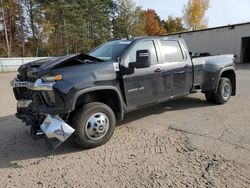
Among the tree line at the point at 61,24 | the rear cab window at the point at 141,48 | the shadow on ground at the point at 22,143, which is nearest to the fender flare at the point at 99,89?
the rear cab window at the point at 141,48

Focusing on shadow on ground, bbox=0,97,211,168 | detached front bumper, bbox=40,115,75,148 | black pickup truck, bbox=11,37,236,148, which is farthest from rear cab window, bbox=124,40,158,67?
detached front bumper, bbox=40,115,75,148

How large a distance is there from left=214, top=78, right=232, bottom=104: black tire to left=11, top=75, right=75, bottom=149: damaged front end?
453 cm

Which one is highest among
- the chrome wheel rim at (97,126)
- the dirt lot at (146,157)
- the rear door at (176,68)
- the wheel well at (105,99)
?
the rear door at (176,68)

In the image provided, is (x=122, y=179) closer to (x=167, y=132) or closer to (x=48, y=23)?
(x=167, y=132)

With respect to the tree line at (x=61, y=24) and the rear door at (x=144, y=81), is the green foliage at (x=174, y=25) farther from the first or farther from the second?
the rear door at (x=144, y=81)

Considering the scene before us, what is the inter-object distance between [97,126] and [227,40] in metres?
23.4

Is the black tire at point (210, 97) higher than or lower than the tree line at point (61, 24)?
lower

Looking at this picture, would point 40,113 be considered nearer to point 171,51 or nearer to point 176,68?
point 176,68

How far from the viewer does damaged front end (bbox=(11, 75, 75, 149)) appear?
158 inches

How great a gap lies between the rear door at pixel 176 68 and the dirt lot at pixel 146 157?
694mm

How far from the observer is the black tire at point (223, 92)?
706 centimetres

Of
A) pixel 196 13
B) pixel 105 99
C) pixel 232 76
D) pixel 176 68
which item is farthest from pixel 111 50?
pixel 196 13

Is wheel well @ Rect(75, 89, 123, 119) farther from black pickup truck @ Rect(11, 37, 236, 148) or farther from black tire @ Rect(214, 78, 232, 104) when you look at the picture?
black tire @ Rect(214, 78, 232, 104)

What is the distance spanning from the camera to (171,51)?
5941 mm
